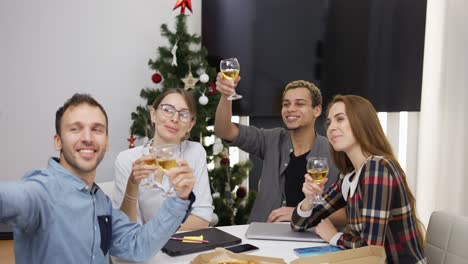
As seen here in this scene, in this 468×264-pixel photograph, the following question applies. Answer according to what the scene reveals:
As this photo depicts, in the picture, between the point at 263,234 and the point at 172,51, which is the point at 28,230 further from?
the point at 172,51

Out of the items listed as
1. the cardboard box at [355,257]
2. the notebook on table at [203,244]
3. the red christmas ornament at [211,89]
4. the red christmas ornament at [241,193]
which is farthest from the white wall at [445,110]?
the cardboard box at [355,257]

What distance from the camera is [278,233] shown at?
1.94 meters

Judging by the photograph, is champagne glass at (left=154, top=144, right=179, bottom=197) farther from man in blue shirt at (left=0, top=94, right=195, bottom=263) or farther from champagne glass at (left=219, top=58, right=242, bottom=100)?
champagne glass at (left=219, top=58, right=242, bottom=100)

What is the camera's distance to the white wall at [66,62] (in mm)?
4285

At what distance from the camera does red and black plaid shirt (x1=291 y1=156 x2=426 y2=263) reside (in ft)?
5.25

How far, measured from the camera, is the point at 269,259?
4.77 feet

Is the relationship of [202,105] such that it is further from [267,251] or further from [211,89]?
[267,251]

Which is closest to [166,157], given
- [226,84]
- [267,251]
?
[267,251]

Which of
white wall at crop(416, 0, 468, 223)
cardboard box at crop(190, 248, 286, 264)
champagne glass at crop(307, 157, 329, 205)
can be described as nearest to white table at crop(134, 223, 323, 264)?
cardboard box at crop(190, 248, 286, 264)

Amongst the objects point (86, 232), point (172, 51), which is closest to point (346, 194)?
point (86, 232)

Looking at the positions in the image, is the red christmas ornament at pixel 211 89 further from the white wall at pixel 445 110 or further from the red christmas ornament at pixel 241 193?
the white wall at pixel 445 110

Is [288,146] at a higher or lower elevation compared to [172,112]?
lower

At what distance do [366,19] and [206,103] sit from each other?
1.77 m

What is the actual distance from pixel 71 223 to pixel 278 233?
0.92 metres
